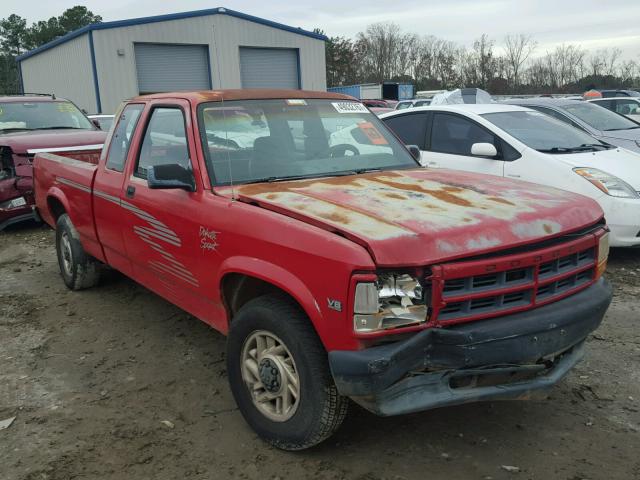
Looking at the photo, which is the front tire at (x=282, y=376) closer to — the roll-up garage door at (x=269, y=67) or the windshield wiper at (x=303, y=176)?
the windshield wiper at (x=303, y=176)

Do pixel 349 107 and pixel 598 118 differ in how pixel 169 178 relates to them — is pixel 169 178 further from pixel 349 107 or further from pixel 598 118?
pixel 598 118

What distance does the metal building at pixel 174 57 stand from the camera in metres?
23.7

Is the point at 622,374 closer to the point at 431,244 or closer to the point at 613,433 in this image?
the point at 613,433

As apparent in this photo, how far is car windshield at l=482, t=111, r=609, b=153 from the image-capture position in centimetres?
676

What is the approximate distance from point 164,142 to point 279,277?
1820 millimetres

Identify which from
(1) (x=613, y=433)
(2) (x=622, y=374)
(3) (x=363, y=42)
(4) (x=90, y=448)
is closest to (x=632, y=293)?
(2) (x=622, y=374)

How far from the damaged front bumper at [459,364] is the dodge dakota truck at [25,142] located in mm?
6193

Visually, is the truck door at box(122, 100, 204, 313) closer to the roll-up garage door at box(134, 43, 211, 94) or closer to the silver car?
the silver car

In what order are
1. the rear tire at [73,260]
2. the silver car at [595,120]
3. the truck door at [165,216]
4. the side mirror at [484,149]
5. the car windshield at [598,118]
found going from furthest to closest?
1. the car windshield at [598,118]
2. the silver car at [595,120]
3. the side mirror at [484,149]
4. the rear tire at [73,260]
5. the truck door at [165,216]

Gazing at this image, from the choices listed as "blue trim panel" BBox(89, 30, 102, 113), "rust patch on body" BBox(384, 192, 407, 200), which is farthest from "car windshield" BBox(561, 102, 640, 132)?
"blue trim panel" BBox(89, 30, 102, 113)

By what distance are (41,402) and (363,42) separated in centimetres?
6888

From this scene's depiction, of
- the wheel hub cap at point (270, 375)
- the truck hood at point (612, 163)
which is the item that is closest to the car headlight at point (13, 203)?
the wheel hub cap at point (270, 375)

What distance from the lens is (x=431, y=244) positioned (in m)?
2.63

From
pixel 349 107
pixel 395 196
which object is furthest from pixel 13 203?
pixel 395 196
